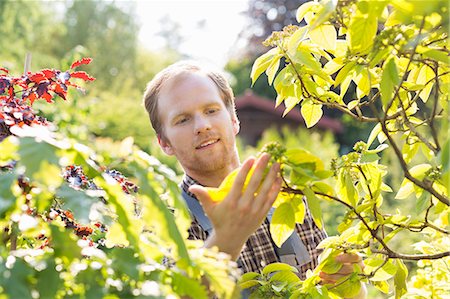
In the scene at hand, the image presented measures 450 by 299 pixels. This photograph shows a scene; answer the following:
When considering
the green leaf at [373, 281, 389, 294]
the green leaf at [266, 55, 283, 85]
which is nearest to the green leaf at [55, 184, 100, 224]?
the green leaf at [266, 55, 283, 85]

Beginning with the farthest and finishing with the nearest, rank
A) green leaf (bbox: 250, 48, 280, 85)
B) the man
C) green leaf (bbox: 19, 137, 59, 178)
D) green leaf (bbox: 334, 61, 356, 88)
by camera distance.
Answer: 1. the man
2. green leaf (bbox: 250, 48, 280, 85)
3. green leaf (bbox: 334, 61, 356, 88)
4. green leaf (bbox: 19, 137, 59, 178)

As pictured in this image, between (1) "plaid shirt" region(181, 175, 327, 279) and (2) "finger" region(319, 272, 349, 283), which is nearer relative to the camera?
(2) "finger" region(319, 272, 349, 283)

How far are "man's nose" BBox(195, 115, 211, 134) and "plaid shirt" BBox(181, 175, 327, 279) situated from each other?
0.25 m

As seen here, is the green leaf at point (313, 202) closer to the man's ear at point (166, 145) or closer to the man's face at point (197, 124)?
the man's face at point (197, 124)

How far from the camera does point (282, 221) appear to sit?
1598 mm

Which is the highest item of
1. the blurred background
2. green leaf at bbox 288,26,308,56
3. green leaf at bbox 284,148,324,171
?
green leaf at bbox 288,26,308,56

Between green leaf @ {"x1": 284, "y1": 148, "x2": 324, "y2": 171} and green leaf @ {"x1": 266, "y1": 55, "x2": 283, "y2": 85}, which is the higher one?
green leaf @ {"x1": 266, "y1": 55, "x2": 283, "y2": 85}

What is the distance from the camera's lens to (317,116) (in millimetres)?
1958

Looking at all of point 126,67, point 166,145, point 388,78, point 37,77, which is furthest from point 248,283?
point 126,67

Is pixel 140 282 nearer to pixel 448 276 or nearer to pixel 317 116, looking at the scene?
pixel 317 116

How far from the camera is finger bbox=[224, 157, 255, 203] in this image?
140cm

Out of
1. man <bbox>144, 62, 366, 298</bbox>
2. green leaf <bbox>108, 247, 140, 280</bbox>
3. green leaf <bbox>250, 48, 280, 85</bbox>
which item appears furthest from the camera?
man <bbox>144, 62, 366, 298</bbox>

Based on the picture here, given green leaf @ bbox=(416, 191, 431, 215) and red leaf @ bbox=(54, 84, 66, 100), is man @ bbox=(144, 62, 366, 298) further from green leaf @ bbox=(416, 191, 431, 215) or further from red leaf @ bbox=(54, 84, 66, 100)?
Result: green leaf @ bbox=(416, 191, 431, 215)

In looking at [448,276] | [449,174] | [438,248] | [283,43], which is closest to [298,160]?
[449,174]
